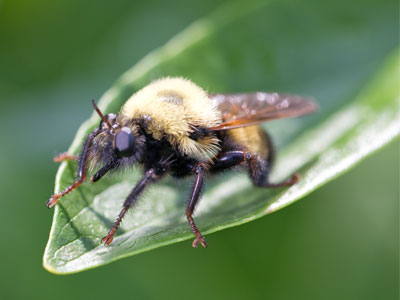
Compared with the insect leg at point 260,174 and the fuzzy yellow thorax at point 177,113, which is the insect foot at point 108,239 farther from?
the insect leg at point 260,174

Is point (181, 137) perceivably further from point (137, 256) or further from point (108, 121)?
Answer: point (137, 256)

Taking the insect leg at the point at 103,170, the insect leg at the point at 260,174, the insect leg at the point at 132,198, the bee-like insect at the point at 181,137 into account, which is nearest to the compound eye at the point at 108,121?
the bee-like insect at the point at 181,137

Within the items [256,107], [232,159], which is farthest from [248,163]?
[256,107]

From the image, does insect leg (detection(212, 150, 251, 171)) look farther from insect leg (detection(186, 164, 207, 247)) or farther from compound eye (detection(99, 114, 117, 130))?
compound eye (detection(99, 114, 117, 130))

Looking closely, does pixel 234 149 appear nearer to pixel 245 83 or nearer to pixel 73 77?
pixel 245 83

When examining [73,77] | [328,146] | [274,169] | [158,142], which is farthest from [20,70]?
[328,146]

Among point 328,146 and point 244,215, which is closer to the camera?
point 244,215

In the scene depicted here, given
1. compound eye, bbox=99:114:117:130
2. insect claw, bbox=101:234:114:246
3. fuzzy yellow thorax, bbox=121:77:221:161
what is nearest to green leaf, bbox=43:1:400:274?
insect claw, bbox=101:234:114:246
